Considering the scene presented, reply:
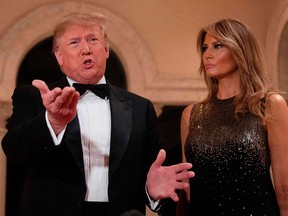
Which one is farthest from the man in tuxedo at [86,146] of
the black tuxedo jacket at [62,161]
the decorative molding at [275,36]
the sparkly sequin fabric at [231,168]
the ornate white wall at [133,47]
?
the decorative molding at [275,36]

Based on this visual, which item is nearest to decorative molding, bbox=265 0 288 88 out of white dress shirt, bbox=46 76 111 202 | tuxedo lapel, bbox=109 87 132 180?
tuxedo lapel, bbox=109 87 132 180

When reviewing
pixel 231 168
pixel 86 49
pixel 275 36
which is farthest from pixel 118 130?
pixel 275 36

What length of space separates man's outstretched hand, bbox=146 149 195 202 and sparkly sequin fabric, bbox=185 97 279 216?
0.39 m

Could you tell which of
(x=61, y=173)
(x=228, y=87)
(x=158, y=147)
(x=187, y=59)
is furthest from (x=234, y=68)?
(x=187, y=59)

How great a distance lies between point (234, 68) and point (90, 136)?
809 millimetres

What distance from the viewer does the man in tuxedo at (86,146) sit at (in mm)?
2129

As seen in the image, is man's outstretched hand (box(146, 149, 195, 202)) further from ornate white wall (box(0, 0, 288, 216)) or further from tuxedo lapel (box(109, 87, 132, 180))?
ornate white wall (box(0, 0, 288, 216))

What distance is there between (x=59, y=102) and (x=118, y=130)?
442 millimetres

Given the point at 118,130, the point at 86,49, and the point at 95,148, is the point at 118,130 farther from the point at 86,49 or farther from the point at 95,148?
the point at 86,49

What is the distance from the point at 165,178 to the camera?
2211 mm

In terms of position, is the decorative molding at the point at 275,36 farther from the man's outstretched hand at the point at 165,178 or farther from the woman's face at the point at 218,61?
the man's outstretched hand at the point at 165,178

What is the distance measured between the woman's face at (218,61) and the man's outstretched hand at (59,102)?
35.2 inches

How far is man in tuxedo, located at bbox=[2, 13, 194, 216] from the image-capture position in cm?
213

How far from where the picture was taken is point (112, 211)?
223cm
